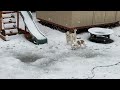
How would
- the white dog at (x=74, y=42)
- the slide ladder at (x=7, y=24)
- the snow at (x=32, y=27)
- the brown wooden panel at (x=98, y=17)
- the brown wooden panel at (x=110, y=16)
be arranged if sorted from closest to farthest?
the white dog at (x=74, y=42)
the snow at (x=32, y=27)
the slide ladder at (x=7, y=24)
the brown wooden panel at (x=98, y=17)
the brown wooden panel at (x=110, y=16)

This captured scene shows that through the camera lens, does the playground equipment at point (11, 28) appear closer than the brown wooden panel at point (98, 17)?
Yes

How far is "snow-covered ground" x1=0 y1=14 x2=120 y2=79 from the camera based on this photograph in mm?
7167

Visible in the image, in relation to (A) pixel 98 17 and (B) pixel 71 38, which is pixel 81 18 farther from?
(B) pixel 71 38

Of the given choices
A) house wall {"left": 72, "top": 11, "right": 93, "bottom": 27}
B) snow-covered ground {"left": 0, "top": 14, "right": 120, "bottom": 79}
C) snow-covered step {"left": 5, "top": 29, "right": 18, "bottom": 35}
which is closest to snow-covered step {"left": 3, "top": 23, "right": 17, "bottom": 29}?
snow-covered step {"left": 5, "top": 29, "right": 18, "bottom": 35}

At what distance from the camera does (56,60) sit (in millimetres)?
8312

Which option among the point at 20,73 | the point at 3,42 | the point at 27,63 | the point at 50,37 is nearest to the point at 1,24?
the point at 3,42

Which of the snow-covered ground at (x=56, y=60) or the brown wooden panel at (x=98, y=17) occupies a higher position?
the brown wooden panel at (x=98, y=17)

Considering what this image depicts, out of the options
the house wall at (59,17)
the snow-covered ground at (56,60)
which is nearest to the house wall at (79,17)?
the house wall at (59,17)

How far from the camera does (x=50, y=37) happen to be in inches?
434

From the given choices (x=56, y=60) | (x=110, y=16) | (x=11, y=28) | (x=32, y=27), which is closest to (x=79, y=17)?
(x=110, y=16)

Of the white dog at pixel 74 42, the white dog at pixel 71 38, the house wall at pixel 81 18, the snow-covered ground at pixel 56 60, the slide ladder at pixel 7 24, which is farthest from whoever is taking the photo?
the house wall at pixel 81 18

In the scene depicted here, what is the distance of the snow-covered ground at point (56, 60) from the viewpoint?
7167 mm

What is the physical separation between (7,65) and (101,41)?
4.47 meters

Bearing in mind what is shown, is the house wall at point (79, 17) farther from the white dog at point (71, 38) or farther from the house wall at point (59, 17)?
the white dog at point (71, 38)
